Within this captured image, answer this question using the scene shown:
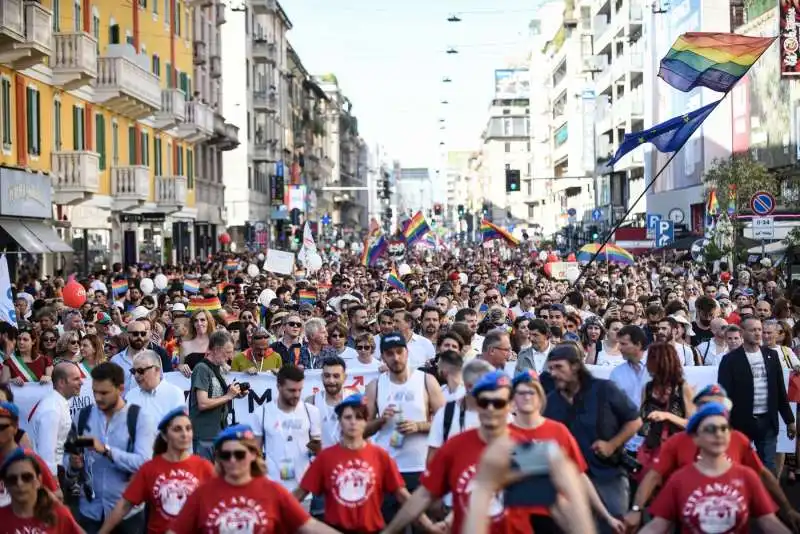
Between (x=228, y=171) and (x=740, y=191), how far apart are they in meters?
32.2

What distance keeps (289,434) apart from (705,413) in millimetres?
2980

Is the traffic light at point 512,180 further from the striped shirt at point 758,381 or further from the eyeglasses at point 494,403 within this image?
the eyeglasses at point 494,403

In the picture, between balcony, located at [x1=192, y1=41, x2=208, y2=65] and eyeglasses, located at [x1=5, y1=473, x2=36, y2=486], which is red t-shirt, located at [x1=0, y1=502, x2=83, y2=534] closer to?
eyeglasses, located at [x1=5, y1=473, x2=36, y2=486]

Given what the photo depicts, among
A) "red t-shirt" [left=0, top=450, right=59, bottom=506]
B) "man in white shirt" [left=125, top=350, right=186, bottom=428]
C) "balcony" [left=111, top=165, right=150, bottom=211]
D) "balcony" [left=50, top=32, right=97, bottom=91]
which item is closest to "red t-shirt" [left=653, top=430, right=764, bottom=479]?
"red t-shirt" [left=0, top=450, right=59, bottom=506]

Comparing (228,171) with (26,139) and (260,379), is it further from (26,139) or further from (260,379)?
(260,379)

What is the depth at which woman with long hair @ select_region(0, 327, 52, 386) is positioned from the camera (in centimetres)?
1216

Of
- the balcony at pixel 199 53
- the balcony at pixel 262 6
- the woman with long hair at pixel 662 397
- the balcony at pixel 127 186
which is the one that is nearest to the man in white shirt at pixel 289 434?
the woman with long hair at pixel 662 397

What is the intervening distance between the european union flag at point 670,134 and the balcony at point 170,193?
80.6 ft

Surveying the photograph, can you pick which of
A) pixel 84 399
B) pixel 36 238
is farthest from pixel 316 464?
pixel 36 238

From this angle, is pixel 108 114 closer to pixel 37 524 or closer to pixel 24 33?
pixel 24 33

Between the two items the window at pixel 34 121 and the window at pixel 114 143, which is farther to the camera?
the window at pixel 114 143

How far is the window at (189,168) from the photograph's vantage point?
164 ft

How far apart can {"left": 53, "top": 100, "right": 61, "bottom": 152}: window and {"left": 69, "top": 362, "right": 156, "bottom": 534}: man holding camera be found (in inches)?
957

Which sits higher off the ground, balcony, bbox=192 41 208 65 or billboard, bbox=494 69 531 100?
billboard, bbox=494 69 531 100
